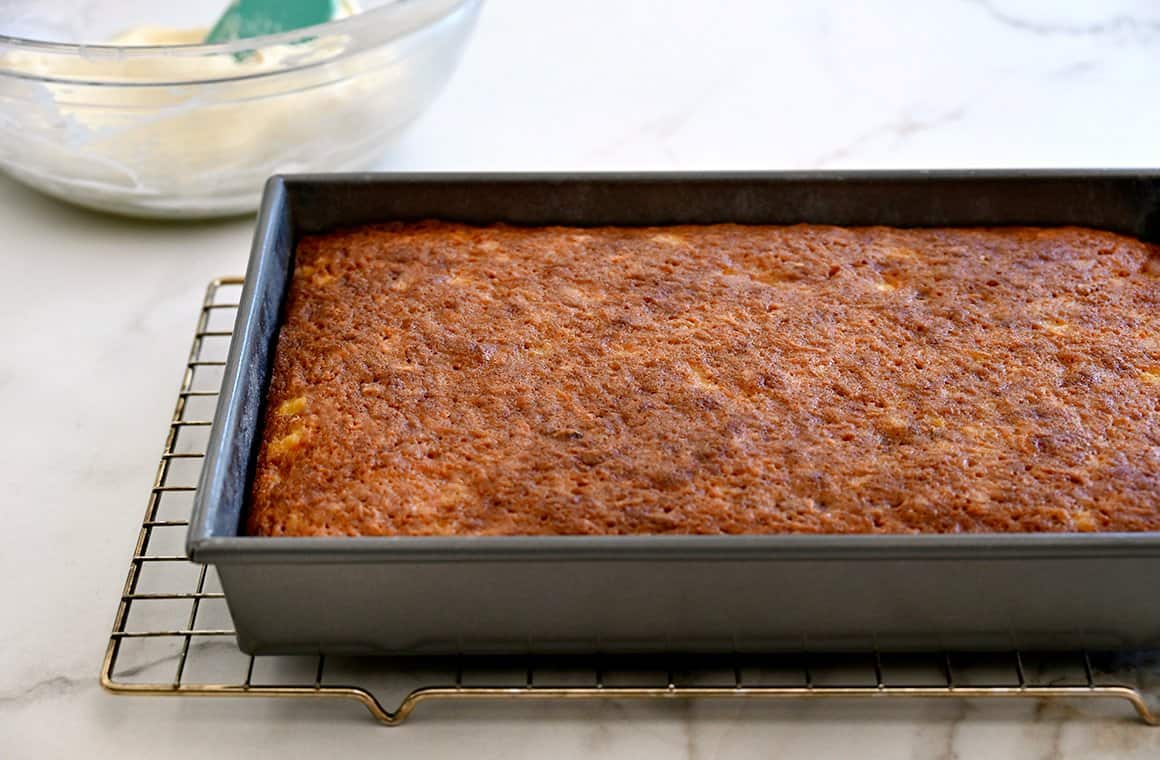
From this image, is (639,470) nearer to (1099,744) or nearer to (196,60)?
(1099,744)

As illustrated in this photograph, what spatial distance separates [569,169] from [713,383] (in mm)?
880

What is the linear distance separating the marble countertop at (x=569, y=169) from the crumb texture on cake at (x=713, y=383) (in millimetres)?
233

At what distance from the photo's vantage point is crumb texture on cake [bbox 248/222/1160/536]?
4.60ft

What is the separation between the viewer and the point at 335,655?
1414mm

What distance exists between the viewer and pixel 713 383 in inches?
61.2

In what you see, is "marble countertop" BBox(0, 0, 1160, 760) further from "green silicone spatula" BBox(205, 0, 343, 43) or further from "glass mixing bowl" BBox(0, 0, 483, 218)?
"green silicone spatula" BBox(205, 0, 343, 43)

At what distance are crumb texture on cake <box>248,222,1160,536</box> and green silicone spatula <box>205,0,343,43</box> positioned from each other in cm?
54

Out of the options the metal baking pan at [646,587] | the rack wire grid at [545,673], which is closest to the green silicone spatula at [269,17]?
the metal baking pan at [646,587]

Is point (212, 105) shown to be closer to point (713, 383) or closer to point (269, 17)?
point (269, 17)

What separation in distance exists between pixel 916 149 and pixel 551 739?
4.73ft

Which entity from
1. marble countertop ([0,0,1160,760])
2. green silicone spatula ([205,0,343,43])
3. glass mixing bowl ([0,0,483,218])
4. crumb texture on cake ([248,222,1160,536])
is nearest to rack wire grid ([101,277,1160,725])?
marble countertop ([0,0,1160,760])

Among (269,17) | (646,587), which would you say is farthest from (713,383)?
(269,17)

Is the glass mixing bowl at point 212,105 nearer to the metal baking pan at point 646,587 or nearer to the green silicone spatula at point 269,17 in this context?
the green silicone spatula at point 269,17

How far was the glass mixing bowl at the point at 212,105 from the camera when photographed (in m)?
1.93
